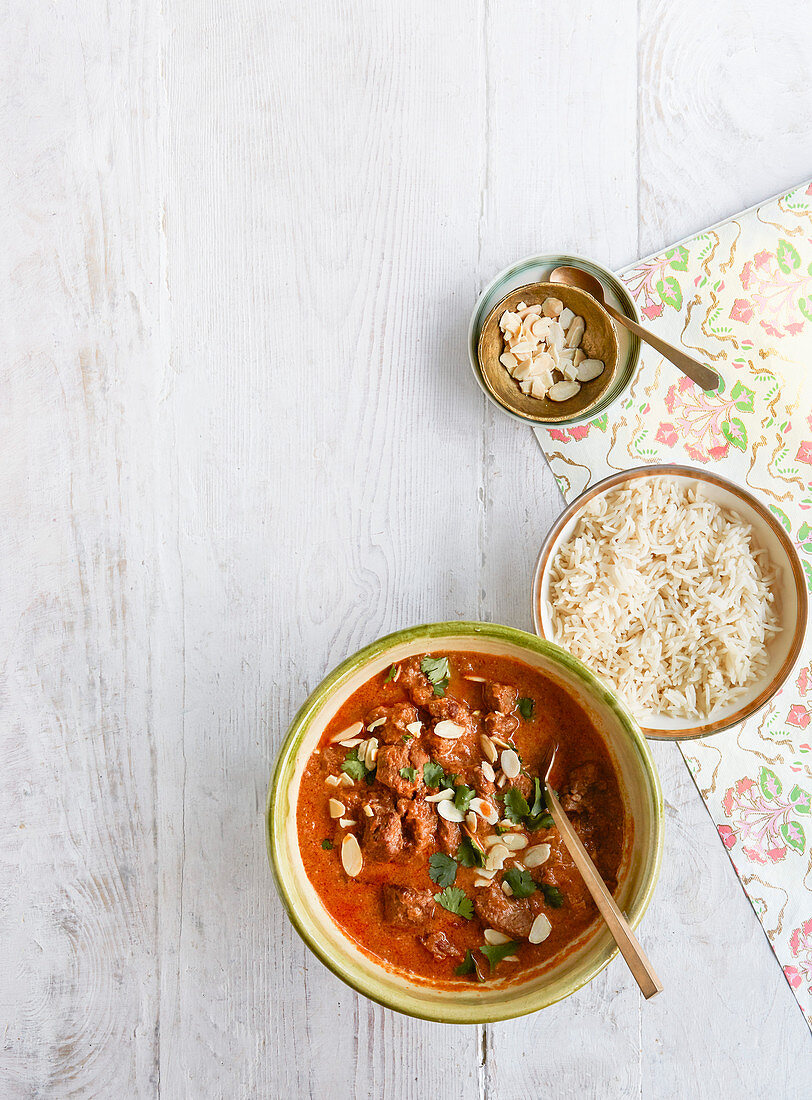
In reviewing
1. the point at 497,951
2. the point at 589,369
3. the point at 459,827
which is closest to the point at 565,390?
the point at 589,369

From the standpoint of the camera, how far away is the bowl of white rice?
6.05ft

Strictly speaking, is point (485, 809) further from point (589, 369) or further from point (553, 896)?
point (589, 369)

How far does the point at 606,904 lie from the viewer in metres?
1.60

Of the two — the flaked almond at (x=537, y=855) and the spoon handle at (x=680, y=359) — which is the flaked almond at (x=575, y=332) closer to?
the spoon handle at (x=680, y=359)

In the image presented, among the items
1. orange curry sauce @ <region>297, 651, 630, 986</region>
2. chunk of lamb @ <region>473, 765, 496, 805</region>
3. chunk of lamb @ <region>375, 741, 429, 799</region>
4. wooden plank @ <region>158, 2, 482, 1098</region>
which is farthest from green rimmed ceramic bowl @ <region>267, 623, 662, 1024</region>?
wooden plank @ <region>158, 2, 482, 1098</region>

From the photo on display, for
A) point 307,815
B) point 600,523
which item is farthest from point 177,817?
point 600,523

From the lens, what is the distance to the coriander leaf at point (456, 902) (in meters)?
1.69

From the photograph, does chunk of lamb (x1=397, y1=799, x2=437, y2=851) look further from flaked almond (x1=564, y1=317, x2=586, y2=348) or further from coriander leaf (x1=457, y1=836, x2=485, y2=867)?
flaked almond (x1=564, y1=317, x2=586, y2=348)

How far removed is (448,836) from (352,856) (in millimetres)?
197

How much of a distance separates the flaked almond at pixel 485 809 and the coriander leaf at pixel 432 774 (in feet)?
0.26

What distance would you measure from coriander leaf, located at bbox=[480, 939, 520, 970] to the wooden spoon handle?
0.65 ft

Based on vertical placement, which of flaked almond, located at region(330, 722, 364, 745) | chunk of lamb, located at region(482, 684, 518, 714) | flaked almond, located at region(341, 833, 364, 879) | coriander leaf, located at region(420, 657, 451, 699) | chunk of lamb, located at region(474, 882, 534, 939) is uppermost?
coriander leaf, located at region(420, 657, 451, 699)

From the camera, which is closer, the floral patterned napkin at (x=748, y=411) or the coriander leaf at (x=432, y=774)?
the coriander leaf at (x=432, y=774)

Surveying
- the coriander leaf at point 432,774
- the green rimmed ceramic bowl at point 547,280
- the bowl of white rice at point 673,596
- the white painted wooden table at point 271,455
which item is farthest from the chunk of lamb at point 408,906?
the green rimmed ceramic bowl at point 547,280
